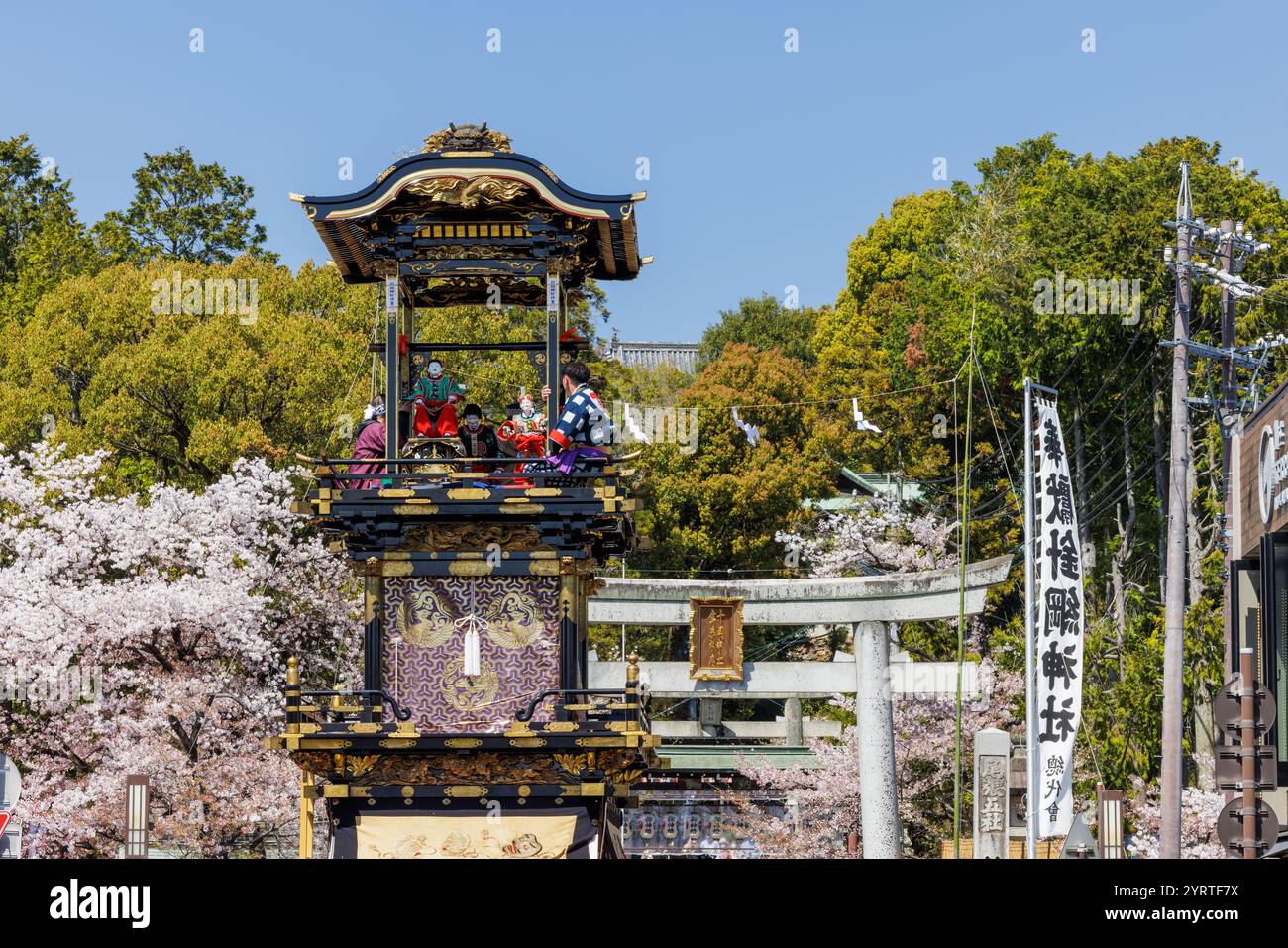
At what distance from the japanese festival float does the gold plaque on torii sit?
16192mm

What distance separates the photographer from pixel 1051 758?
3203 centimetres

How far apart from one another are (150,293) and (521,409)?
20.7 metres

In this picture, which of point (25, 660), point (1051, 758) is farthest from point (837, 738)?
point (25, 660)

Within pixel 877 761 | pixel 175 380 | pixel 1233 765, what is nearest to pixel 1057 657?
pixel 877 761

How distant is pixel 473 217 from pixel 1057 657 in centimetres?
1264

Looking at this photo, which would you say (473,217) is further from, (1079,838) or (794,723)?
(794,723)

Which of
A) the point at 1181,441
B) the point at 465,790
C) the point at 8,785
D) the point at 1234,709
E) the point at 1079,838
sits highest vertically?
the point at 1181,441

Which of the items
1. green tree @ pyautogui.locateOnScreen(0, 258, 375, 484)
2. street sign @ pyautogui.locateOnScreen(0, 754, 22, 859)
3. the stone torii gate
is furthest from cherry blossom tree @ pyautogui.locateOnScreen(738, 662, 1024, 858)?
street sign @ pyautogui.locateOnScreen(0, 754, 22, 859)

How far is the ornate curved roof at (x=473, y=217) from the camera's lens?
86.4 ft

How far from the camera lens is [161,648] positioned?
37719 mm

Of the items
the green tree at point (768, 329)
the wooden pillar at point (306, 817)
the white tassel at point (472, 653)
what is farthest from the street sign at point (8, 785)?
the green tree at point (768, 329)

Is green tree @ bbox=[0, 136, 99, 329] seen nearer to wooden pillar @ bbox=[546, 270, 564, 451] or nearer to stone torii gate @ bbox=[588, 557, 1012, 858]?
stone torii gate @ bbox=[588, 557, 1012, 858]

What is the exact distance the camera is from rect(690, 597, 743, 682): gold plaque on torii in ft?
144

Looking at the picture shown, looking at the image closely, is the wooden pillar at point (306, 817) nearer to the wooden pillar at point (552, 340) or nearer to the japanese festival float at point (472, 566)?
the japanese festival float at point (472, 566)
